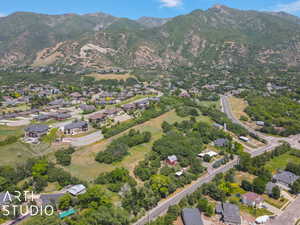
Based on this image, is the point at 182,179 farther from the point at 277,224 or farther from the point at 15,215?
the point at 15,215

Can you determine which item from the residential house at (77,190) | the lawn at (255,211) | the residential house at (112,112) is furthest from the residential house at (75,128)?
the lawn at (255,211)

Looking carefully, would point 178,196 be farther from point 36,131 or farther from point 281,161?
point 36,131

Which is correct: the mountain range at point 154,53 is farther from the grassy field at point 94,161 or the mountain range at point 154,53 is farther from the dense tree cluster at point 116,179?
the dense tree cluster at point 116,179

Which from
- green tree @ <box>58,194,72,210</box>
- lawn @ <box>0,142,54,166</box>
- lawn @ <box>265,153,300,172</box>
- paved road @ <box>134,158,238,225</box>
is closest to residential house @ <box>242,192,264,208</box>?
paved road @ <box>134,158,238,225</box>

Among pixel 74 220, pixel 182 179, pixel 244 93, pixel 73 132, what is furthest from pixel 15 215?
pixel 244 93

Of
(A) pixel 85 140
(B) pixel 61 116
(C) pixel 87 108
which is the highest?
(C) pixel 87 108

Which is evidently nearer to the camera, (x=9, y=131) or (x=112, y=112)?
(x=9, y=131)

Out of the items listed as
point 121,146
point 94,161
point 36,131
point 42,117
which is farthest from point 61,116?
point 121,146
